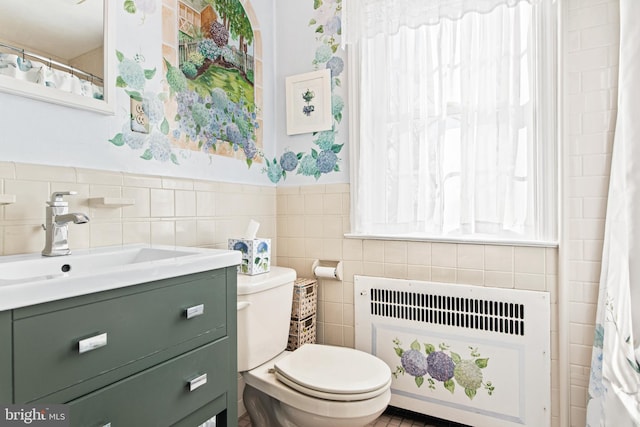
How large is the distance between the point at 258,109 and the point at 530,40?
1.29m

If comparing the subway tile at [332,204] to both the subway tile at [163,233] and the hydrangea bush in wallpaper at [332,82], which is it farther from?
the subway tile at [163,233]

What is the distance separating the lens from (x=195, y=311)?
102 cm

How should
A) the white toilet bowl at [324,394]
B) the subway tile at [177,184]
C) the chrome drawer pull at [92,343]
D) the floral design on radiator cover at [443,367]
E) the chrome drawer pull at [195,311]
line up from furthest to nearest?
1. the floral design on radiator cover at [443,367]
2. the subway tile at [177,184]
3. the white toilet bowl at [324,394]
4. the chrome drawer pull at [195,311]
5. the chrome drawer pull at [92,343]

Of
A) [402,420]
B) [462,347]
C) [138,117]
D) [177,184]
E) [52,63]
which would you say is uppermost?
[52,63]

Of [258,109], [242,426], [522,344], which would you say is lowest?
[242,426]

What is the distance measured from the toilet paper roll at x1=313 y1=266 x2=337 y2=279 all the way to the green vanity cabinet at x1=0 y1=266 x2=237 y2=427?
0.80 m

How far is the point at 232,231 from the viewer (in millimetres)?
1803

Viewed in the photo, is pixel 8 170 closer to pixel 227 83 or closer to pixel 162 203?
pixel 162 203

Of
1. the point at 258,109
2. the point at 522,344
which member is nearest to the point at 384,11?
the point at 258,109

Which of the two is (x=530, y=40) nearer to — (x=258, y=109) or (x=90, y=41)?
(x=258, y=109)

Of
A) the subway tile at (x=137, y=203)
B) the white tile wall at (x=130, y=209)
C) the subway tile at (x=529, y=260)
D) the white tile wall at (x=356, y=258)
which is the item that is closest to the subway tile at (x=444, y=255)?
the white tile wall at (x=356, y=258)

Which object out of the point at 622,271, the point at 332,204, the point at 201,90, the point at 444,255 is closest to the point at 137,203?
the point at 201,90

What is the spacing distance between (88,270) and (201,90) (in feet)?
3.54

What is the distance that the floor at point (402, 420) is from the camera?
1732mm
